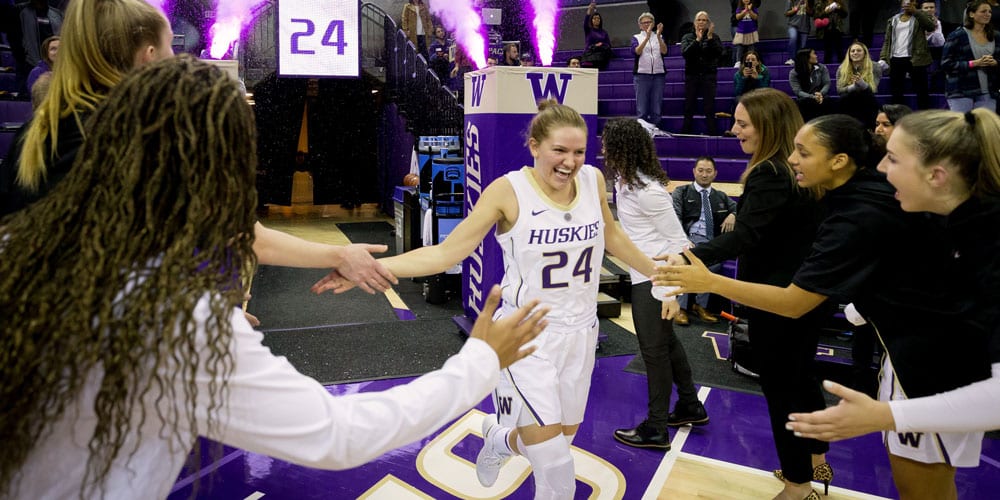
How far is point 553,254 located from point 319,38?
367 inches

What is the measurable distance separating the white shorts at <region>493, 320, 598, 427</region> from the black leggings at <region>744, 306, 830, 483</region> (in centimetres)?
75

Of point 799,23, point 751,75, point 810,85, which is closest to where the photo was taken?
point 810,85

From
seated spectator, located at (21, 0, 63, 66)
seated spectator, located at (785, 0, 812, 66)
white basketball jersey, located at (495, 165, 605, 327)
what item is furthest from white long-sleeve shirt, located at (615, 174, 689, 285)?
seated spectator, located at (21, 0, 63, 66)

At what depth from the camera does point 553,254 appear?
2.83m

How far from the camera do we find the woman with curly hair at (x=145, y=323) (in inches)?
40.8

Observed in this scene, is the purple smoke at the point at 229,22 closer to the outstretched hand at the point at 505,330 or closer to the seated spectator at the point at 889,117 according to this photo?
the seated spectator at the point at 889,117

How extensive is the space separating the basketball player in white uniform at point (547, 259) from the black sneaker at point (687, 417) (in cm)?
138

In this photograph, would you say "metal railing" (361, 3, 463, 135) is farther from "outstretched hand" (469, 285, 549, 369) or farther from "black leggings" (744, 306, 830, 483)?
"outstretched hand" (469, 285, 549, 369)

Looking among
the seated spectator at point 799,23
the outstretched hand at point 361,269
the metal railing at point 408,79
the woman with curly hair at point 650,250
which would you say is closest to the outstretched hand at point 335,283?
the outstretched hand at point 361,269

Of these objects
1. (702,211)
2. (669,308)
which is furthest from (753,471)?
(702,211)

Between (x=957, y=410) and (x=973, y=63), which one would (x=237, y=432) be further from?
(x=973, y=63)

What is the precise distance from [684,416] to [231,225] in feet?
11.3

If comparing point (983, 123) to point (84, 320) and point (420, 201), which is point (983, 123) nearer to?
point (84, 320)

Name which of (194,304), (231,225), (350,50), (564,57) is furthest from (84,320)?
(564,57)
